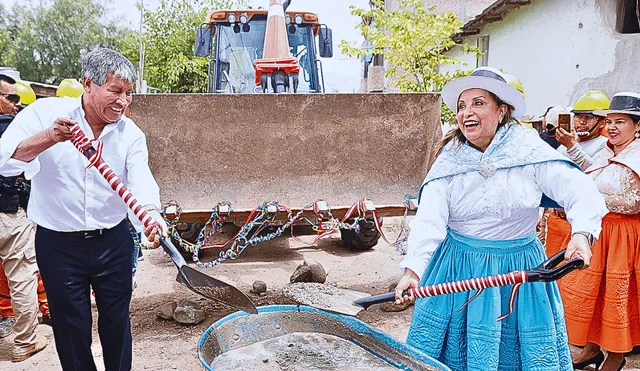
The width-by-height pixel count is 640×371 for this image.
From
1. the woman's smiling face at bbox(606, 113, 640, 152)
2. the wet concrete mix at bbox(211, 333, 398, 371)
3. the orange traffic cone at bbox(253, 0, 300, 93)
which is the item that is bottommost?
the wet concrete mix at bbox(211, 333, 398, 371)

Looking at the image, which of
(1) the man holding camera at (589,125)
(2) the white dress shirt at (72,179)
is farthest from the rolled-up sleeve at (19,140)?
(1) the man holding camera at (589,125)

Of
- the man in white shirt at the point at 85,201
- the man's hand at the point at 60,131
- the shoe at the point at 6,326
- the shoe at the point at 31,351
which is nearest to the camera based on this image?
the man's hand at the point at 60,131

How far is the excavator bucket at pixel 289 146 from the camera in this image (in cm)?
404

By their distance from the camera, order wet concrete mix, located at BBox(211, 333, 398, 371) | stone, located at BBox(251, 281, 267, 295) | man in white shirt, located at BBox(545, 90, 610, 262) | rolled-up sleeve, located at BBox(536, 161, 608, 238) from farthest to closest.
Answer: stone, located at BBox(251, 281, 267, 295)
man in white shirt, located at BBox(545, 90, 610, 262)
wet concrete mix, located at BBox(211, 333, 398, 371)
rolled-up sleeve, located at BBox(536, 161, 608, 238)

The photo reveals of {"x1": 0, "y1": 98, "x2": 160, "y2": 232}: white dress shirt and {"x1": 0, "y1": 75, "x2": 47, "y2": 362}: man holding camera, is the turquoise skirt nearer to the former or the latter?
{"x1": 0, "y1": 98, "x2": 160, "y2": 232}: white dress shirt

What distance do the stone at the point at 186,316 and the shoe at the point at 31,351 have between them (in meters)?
0.85

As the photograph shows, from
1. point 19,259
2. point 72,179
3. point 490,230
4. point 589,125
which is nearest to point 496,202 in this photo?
point 490,230

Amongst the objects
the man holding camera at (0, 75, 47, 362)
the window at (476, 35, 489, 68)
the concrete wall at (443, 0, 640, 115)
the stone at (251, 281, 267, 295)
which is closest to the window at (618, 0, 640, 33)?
the concrete wall at (443, 0, 640, 115)

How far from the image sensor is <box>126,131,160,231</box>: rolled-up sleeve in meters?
2.25

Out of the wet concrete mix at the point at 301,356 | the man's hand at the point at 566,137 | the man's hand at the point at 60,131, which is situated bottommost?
the wet concrete mix at the point at 301,356

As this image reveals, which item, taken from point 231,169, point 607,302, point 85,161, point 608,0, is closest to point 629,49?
point 608,0

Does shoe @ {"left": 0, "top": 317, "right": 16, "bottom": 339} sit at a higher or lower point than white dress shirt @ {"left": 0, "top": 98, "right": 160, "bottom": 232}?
lower

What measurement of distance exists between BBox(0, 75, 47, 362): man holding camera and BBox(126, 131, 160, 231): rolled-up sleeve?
1323 millimetres

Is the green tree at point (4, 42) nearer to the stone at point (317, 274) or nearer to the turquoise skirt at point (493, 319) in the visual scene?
the stone at point (317, 274)
